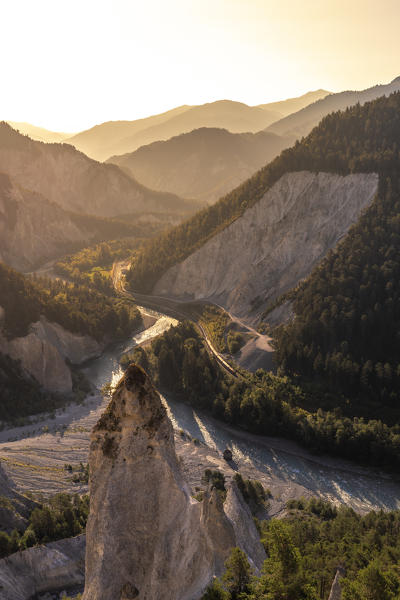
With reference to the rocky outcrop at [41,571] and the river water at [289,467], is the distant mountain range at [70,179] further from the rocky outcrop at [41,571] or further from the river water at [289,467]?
the rocky outcrop at [41,571]

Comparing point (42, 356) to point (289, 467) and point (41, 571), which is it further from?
point (41, 571)

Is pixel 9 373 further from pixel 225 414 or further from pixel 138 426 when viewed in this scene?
pixel 138 426

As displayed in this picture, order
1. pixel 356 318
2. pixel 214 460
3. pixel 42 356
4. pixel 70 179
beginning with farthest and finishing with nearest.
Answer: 1. pixel 70 179
2. pixel 42 356
3. pixel 356 318
4. pixel 214 460

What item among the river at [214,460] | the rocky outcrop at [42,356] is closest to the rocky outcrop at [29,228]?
the rocky outcrop at [42,356]

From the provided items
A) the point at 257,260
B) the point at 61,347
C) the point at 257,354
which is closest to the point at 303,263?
the point at 257,260

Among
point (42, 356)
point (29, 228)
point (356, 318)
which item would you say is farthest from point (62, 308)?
point (29, 228)
